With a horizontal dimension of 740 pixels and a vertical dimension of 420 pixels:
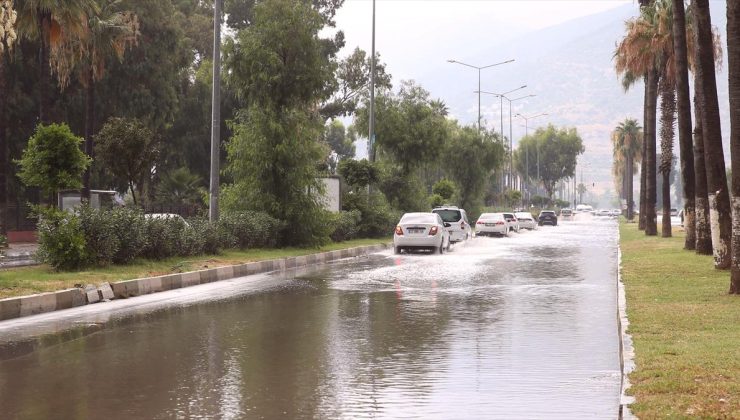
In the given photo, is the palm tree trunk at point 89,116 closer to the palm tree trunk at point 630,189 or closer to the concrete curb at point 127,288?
the concrete curb at point 127,288

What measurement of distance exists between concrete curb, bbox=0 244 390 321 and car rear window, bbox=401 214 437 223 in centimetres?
758

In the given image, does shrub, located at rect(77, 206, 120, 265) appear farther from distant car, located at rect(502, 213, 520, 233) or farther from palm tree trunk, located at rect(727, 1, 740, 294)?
distant car, located at rect(502, 213, 520, 233)

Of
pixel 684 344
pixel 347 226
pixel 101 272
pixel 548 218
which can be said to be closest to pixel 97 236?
pixel 101 272

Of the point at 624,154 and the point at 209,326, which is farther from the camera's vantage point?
the point at 624,154

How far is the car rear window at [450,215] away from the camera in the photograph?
44.5 m

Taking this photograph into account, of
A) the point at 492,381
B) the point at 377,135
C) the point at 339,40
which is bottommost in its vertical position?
the point at 492,381

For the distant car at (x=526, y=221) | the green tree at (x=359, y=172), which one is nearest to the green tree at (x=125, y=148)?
the green tree at (x=359, y=172)

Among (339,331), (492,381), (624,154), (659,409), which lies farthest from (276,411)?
(624,154)

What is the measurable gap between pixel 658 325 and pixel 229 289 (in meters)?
9.76

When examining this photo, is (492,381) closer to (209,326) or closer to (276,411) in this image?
(276,411)

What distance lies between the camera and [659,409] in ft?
23.6

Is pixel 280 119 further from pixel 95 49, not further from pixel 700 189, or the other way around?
pixel 700 189

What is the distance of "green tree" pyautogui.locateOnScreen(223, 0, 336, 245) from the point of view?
32062 millimetres

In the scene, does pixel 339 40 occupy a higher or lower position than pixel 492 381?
higher
